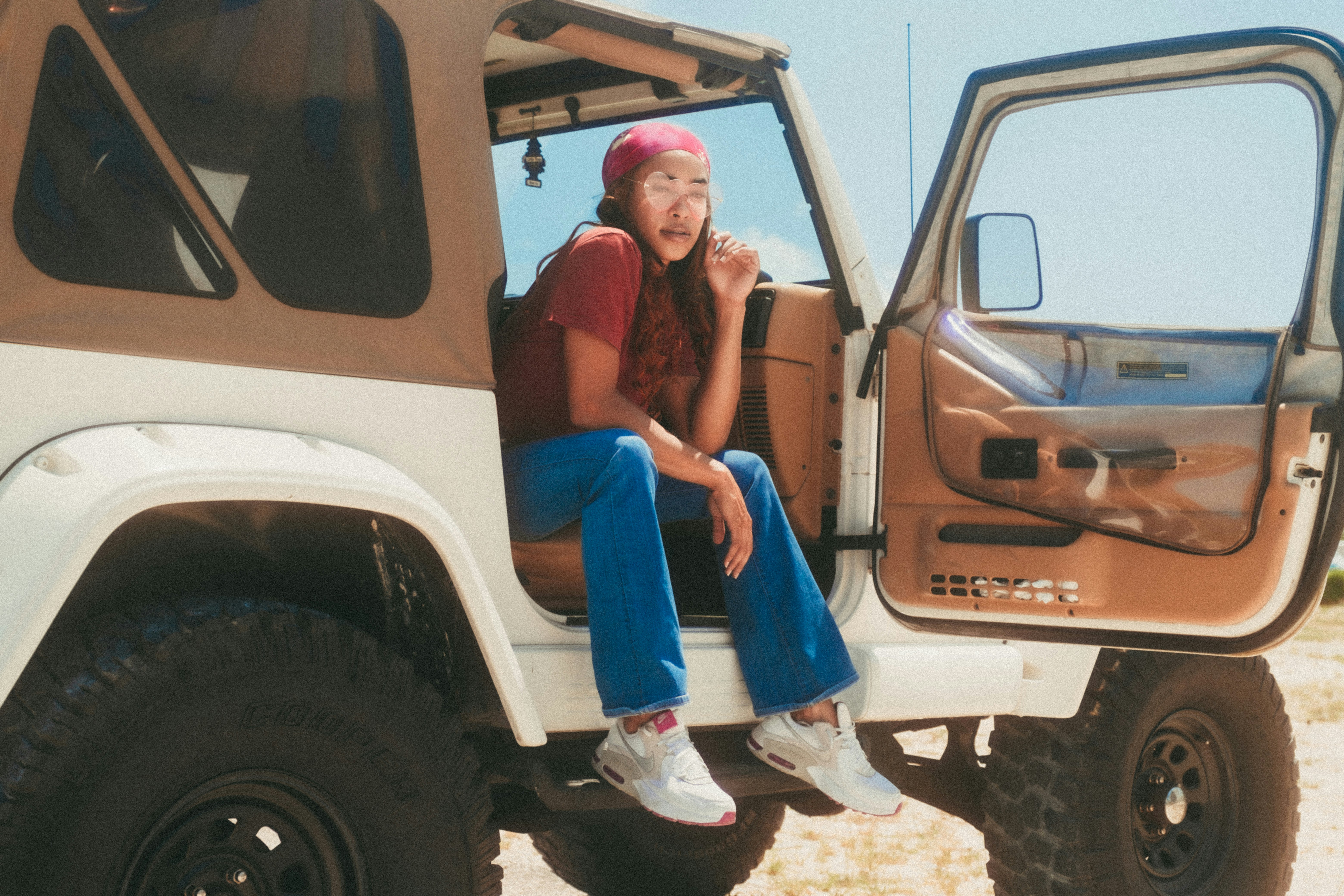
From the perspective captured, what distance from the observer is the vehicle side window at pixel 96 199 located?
191cm

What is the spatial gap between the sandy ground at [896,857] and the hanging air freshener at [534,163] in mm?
2399

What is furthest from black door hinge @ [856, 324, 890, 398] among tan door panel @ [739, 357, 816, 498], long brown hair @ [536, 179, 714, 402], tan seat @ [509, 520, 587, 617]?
tan seat @ [509, 520, 587, 617]

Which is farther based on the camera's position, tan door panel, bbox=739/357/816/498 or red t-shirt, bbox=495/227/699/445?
tan door panel, bbox=739/357/816/498

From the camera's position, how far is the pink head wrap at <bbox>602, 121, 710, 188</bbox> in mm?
2943

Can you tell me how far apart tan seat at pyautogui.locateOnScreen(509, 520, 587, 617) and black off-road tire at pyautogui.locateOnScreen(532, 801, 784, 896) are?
4.22 feet

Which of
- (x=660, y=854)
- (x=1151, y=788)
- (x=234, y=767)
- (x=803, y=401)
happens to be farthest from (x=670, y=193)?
(x=660, y=854)

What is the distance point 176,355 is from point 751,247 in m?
1.49

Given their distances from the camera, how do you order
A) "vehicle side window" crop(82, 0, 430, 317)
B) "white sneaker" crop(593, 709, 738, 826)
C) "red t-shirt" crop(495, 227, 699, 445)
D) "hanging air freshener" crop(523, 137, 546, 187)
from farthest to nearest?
"hanging air freshener" crop(523, 137, 546, 187), "red t-shirt" crop(495, 227, 699, 445), "white sneaker" crop(593, 709, 738, 826), "vehicle side window" crop(82, 0, 430, 317)

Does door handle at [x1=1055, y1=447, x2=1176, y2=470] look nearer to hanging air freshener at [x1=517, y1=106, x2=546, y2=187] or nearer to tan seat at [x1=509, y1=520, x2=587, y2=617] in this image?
tan seat at [x1=509, y1=520, x2=587, y2=617]

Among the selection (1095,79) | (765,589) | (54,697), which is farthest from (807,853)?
(54,697)

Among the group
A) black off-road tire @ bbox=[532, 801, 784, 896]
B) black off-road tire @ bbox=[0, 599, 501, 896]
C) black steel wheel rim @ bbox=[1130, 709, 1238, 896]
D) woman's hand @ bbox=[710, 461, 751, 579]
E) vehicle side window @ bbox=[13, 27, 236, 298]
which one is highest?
vehicle side window @ bbox=[13, 27, 236, 298]

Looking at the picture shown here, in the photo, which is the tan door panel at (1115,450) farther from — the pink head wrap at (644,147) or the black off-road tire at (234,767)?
the black off-road tire at (234,767)

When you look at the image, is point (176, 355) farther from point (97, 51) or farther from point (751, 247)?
point (751, 247)

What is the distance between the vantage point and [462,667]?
2.44 m
